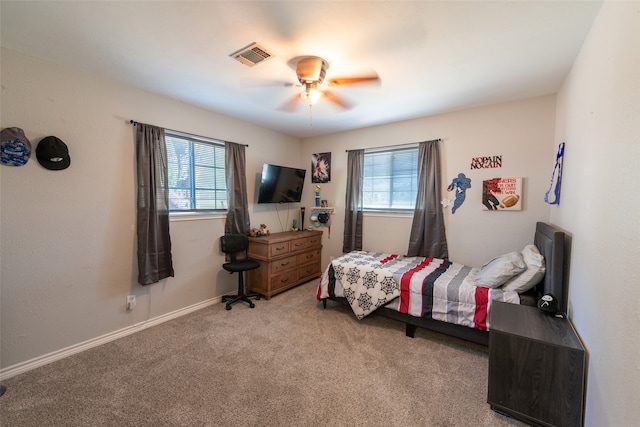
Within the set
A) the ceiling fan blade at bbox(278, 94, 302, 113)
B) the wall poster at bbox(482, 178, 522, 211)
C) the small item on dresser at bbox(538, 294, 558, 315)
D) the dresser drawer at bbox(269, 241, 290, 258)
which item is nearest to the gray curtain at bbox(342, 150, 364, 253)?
the dresser drawer at bbox(269, 241, 290, 258)

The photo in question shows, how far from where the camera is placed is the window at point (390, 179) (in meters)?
3.69

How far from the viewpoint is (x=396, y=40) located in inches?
71.4

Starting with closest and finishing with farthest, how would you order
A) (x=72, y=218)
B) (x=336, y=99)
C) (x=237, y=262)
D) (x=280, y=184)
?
(x=72, y=218)
(x=336, y=99)
(x=237, y=262)
(x=280, y=184)

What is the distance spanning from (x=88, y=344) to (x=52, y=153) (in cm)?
173

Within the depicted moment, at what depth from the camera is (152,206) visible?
2680 millimetres

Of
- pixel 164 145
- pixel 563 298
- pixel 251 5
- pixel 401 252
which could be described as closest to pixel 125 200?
pixel 164 145

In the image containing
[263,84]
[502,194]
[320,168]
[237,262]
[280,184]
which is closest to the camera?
[263,84]

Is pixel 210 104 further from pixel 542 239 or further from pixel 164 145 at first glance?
pixel 542 239

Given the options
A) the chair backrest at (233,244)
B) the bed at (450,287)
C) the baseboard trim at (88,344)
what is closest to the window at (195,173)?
the chair backrest at (233,244)

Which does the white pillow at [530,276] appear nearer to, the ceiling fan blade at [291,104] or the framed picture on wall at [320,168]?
the ceiling fan blade at [291,104]

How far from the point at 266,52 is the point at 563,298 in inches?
115

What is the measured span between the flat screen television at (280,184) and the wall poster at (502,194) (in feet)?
Answer: 8.75

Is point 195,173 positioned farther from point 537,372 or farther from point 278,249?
point 537,372

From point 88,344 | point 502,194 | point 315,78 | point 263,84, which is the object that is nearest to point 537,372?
point 502,194
